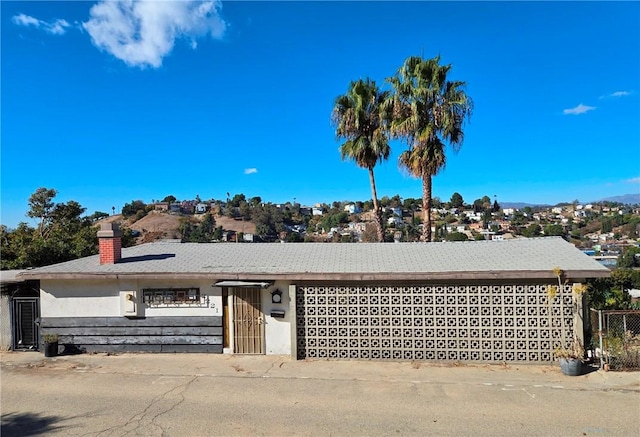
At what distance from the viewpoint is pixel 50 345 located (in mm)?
11125

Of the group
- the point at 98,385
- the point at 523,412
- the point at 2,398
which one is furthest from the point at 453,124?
the point at 2,398

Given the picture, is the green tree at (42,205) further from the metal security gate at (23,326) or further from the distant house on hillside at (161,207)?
the distant house on hillside at (161,207)

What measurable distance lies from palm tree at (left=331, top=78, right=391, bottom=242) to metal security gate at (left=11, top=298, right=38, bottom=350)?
15595 millimetres

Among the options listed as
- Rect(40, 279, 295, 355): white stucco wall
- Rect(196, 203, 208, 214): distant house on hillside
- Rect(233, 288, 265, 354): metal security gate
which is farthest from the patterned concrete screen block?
Rect(196, 203, 208, 214): distant house on hillside

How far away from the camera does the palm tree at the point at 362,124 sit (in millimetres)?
21656

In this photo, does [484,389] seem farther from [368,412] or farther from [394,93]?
[394,93]

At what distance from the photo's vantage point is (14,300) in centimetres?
1166

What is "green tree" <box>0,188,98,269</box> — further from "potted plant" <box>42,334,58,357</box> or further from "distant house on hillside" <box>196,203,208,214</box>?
"distant house on hillside" <box>196,203,208,214</box>

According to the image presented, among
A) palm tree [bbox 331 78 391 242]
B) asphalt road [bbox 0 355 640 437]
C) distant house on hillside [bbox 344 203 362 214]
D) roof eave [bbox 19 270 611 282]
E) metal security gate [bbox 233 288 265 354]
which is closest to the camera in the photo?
asphalt road [bbox 0 355 640 437]

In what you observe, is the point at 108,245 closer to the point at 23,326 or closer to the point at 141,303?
the point at 141,303

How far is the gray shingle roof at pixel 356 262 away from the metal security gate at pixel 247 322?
28.9 inches

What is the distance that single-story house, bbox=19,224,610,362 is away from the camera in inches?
393

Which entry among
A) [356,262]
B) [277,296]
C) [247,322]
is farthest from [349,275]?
[247,322]

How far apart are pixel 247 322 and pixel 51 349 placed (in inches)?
208
